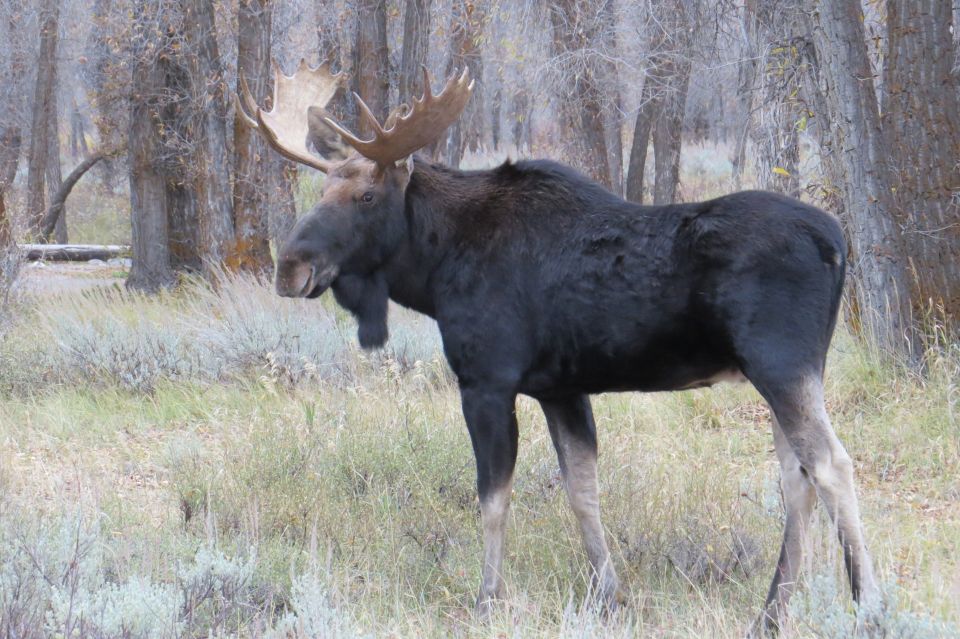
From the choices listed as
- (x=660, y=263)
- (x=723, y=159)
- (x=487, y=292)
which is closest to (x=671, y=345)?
(x=660, y=263)

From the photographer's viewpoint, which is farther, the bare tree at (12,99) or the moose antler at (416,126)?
the bare tree at (12,99)

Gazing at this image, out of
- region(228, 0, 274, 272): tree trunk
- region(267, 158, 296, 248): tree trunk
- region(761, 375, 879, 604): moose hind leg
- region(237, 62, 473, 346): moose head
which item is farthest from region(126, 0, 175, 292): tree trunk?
region(761, 375, 879, 604): moose hind leg

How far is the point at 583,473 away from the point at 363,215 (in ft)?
5.47

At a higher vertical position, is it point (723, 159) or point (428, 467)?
point (723, 159)

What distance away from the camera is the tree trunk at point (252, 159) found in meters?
13.9

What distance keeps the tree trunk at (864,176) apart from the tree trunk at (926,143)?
11 centimetres

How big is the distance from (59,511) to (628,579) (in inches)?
128

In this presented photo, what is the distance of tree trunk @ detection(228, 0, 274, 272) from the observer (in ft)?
45.7

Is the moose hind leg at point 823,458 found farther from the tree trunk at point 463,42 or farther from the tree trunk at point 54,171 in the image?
the tree trunk at point 54,171

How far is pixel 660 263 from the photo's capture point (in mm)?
4617

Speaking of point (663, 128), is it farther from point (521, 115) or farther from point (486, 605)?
point (486, 605)

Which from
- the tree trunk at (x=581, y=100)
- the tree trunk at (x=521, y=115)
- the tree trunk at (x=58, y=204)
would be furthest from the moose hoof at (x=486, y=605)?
the tree trunk at (x=58, y=204)

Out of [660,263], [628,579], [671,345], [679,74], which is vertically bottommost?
[628,579]

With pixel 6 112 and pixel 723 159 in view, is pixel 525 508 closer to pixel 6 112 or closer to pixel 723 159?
pixel 6 112
